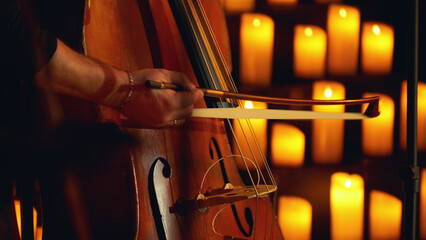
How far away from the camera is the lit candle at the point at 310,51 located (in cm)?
120

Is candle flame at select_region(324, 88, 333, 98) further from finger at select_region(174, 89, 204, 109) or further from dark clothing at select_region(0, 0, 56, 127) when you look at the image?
dark clothing at select_region(0, 0, 56, 127)

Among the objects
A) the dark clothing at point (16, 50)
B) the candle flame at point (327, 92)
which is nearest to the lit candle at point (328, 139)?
the candle flame at point (327, 92)

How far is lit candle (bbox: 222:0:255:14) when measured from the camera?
3.94ft

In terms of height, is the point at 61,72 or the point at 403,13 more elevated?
the point at 403,13

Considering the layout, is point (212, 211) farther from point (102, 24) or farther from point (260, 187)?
point (102, 24)

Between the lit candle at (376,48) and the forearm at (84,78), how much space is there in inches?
37.4

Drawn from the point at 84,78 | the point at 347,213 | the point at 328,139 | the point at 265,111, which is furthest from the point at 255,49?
the point at 84,78

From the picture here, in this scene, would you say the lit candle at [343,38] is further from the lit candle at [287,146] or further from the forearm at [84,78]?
the forearm at [84,78]

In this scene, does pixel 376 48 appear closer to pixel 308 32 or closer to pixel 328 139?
pixel 308 32

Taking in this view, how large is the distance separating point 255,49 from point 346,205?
→ 0.54m

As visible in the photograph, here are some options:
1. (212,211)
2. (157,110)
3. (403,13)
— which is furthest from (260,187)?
(403,13)

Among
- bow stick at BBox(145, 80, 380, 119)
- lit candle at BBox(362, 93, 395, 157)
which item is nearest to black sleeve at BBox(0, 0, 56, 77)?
bow stick at BBox(145, 80, 380, 119)

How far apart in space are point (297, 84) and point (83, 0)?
0.85 metres

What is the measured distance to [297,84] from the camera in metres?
1.21
